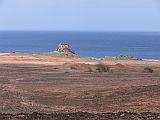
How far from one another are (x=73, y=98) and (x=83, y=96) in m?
0.77

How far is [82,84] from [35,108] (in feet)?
37.9

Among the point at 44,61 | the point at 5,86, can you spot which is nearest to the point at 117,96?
the point at 5,86

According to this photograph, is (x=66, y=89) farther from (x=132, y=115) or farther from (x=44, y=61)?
(x=44, y=61)

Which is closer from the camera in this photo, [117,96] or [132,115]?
[132,115]

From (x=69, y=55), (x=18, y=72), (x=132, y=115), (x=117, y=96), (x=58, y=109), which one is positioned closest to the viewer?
(x=132, y=115)

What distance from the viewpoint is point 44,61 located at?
199 ft

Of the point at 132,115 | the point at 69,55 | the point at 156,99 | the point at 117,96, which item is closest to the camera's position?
the point at 132,115

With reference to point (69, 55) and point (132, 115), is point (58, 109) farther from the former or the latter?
point (69, 55)

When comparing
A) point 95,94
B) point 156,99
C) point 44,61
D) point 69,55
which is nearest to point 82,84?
point 95,94

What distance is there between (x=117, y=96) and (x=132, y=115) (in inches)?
339

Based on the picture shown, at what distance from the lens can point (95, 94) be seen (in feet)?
91.5

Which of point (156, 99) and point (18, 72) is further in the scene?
point (18, 72)

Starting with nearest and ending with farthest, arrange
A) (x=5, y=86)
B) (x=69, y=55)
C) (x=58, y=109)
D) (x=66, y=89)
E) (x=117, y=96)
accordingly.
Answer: (x=58, y=109), (x=117, y=96), (x=66, y=89), (x=5, y=86), (x=69, y=55)

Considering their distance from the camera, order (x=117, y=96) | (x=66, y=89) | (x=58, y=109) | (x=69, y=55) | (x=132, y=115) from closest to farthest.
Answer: (x=132, y=115) < (x=58, y=109) < (x=117, y=96) < (x=66, y=89) < (x=69, y=55)
